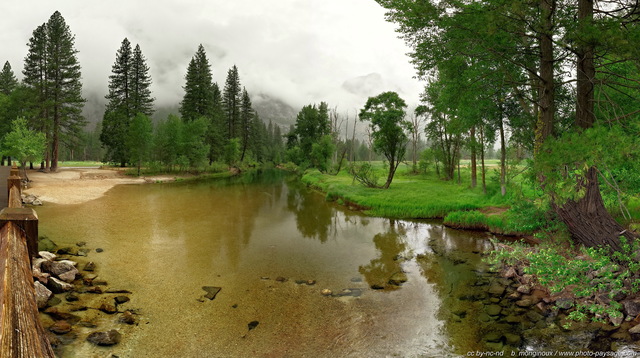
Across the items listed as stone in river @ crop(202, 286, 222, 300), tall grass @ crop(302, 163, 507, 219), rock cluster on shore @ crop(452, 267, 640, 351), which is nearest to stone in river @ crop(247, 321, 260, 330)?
stone in river @ crop(202, 286, 222, 300)

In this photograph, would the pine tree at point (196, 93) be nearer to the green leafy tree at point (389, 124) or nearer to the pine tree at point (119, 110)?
the pine tree at point (119, 110)

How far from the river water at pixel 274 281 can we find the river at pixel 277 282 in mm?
33

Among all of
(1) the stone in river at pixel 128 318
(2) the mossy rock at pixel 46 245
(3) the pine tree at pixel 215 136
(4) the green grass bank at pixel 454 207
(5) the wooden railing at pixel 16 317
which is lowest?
(1) the stone in river at pixel 128 318

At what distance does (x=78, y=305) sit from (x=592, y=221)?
13358 mm

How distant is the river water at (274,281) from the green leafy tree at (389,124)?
1060 cm

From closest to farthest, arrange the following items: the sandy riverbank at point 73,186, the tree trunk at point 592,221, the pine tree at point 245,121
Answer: the tree trunk at point 592,221 < the sandy riverbank at point 73,186 < the pine tree at point 245,121

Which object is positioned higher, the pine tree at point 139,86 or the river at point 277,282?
the pine tree at point 139,86

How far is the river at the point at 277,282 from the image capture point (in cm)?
605

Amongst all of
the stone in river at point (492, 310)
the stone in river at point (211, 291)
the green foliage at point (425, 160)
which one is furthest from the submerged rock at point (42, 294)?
the green foliage at point (425, 160)

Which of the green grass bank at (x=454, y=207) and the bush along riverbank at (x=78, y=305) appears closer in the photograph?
the bush along riverbank at (x=78, y=305)

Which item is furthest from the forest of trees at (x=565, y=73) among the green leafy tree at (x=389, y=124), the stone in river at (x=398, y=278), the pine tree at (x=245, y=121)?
the pine tree at (x=245, y=121)

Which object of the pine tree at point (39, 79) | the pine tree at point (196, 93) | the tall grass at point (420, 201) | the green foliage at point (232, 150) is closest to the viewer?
the tall grass at point (420, 201)

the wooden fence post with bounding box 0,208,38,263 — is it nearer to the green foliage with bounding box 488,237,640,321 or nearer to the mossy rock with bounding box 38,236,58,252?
the mossy rock with bounding box 38,236,58,252

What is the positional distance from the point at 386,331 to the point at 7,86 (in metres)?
69.6
